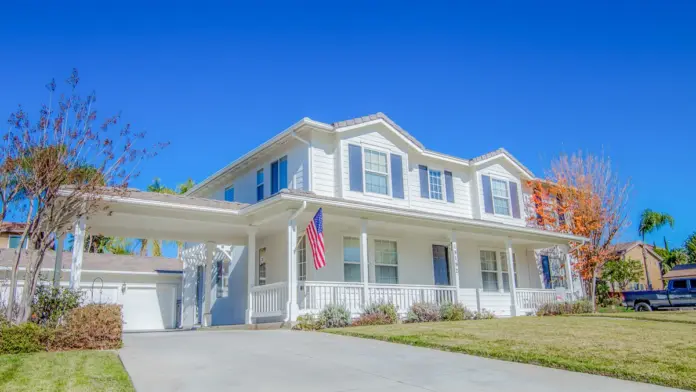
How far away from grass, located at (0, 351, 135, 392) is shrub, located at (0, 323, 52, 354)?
27 cm

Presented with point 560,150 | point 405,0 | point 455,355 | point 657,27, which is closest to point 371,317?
point 455,355

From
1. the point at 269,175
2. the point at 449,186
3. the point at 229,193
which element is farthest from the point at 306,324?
the point at 229,193

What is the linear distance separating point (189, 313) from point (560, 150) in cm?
2046

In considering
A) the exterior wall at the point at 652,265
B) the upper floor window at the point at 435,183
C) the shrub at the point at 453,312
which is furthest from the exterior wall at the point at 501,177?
the exterior wall at the point at 652,265

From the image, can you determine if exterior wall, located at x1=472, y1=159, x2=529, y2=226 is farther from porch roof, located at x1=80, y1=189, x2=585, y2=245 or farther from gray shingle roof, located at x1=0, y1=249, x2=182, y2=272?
gray shingle roof, located at x1=0, y1=249, x2=182, y2=272

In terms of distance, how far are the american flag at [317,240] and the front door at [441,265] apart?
748 cm

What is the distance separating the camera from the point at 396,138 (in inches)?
727

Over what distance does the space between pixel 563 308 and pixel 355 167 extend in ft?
32.8

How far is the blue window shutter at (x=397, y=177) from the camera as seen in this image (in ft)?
59.1

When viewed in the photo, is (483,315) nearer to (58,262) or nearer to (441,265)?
(441,265)

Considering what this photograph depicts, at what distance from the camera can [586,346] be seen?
26.7 feet

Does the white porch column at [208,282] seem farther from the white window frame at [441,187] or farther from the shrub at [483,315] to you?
the shrub at [483,315]

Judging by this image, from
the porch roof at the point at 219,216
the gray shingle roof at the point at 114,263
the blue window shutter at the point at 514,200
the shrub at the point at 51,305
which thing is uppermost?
the blue window shutter at the point at 514,200

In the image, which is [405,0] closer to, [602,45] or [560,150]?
[602,45]
